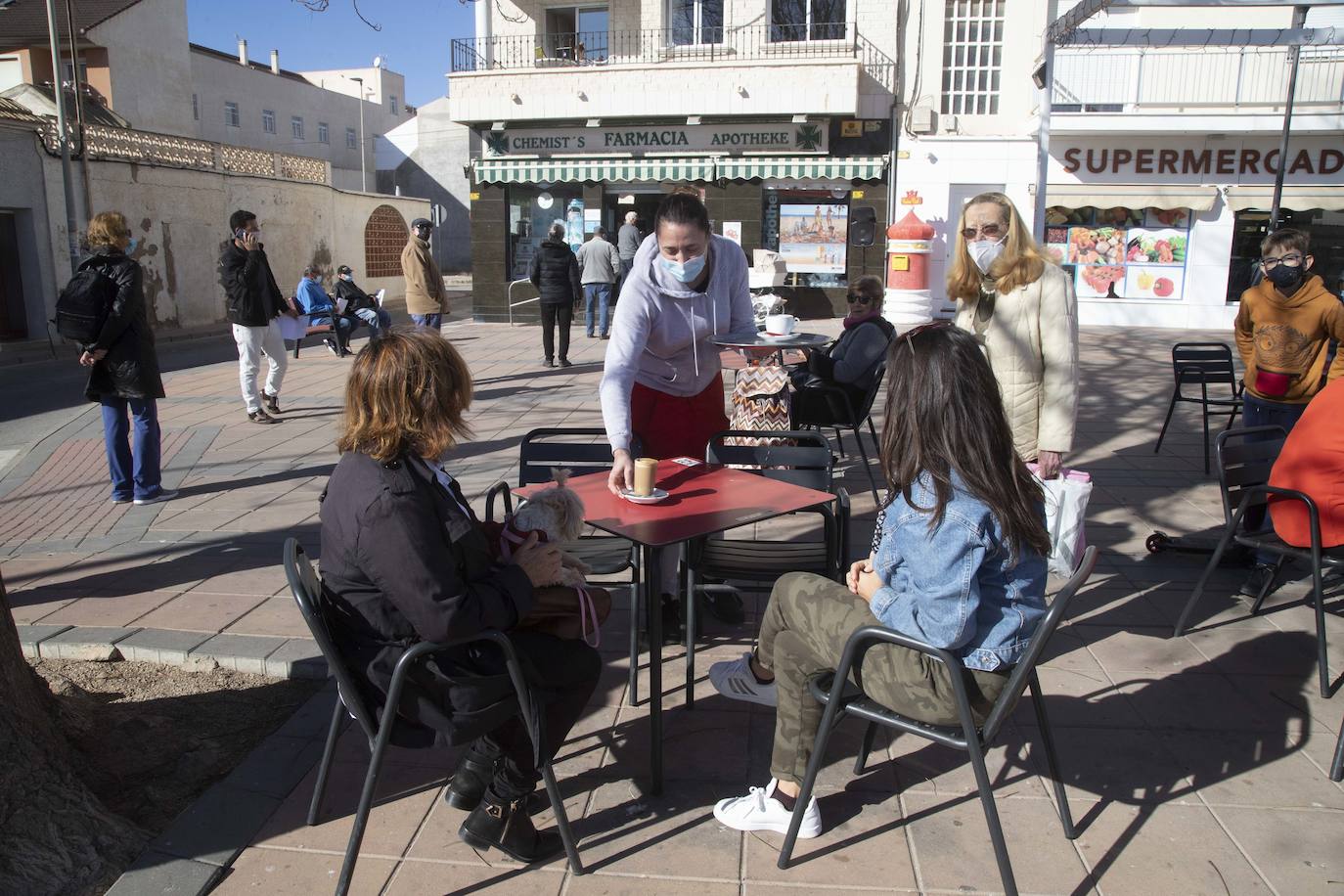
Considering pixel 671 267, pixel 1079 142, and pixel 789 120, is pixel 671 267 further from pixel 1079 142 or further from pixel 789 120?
pixel 1079 142

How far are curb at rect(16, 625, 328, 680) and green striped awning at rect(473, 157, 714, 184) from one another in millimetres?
15129

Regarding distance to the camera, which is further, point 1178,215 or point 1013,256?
point 1178,215

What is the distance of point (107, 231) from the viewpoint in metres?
5.96

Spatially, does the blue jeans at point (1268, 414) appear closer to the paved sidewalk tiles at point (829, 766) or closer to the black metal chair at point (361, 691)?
the paved sidewalk tiles at point (829, 766)

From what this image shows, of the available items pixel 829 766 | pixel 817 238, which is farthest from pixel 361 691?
pixel 817 238

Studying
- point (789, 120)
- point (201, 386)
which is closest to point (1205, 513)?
point (201, 386)

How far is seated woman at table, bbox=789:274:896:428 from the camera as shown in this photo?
6066 mm

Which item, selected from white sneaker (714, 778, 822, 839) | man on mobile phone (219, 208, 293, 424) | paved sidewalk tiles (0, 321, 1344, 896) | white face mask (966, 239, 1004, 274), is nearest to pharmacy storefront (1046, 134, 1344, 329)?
man on mobile phone (219, 208, 293, 424)

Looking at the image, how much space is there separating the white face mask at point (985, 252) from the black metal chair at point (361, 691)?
245 cm

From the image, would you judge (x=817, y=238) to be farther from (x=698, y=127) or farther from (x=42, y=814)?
(x=42, y=814)

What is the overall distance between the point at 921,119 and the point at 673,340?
50.2 feet

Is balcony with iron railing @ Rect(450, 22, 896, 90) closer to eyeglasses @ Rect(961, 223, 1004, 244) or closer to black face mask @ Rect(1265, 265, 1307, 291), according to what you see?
black face mask @ Rect(1265, 265, 1307, 291)

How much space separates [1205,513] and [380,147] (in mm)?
38675

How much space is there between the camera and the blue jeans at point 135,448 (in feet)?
19.8
